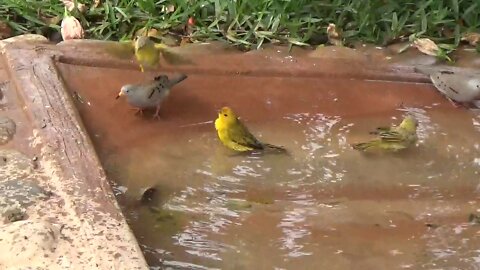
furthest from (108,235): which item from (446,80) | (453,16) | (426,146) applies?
(453,16)

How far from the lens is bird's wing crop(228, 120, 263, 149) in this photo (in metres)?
3.69

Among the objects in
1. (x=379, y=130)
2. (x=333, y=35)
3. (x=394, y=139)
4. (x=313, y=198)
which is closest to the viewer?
(x=313, y=198)

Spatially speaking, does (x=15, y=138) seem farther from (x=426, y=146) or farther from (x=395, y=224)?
(x=426, y=146)

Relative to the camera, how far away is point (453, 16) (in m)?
5.30

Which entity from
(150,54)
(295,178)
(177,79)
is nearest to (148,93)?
(177,79)

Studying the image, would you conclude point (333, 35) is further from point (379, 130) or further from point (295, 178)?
point (295, 178)

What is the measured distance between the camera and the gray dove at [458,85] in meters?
4.21

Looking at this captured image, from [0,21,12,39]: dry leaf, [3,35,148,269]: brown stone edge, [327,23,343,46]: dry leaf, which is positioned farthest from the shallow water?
[0,21,12,39]: dry leaf

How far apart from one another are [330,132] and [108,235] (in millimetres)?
1540

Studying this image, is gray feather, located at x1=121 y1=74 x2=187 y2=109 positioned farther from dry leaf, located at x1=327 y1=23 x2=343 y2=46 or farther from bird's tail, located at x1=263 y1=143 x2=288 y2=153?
dry leaf, located at x1=327 y1=23 x2=343 y2=46

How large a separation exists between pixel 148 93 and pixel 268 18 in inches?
58.2

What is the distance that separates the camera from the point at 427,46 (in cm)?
477

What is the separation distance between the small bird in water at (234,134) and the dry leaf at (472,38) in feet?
5.82

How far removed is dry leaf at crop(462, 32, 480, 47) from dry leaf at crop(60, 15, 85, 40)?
7.69 feet
